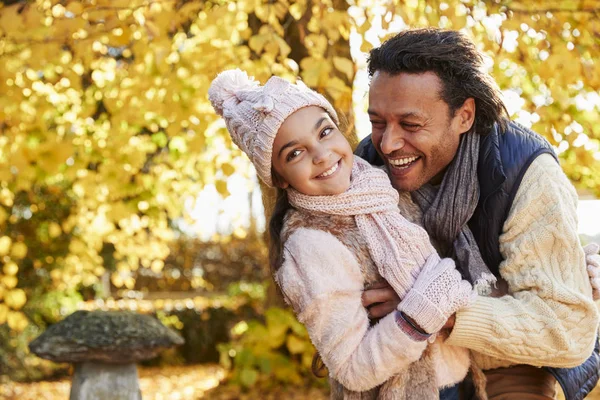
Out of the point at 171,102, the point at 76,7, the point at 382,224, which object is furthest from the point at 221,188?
the point at 382,224

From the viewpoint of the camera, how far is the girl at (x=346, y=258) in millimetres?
1984

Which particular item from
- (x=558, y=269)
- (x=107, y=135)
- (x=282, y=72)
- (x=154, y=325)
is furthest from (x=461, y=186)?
(x=107, y=135)

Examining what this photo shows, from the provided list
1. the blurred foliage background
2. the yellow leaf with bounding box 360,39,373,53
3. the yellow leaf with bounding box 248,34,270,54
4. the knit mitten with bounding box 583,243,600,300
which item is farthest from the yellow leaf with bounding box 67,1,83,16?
the knit mitten with bounding box 583,243,600,300

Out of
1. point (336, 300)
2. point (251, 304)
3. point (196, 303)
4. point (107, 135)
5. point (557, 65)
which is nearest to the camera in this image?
point (336, 300)

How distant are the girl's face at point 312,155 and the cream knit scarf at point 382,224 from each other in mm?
30

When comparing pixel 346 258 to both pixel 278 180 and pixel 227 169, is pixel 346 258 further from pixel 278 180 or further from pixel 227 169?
pixel 227 169

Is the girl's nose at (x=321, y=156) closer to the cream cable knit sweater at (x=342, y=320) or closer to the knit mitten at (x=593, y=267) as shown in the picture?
the cream cable knit sweater at (x=342, y=320)

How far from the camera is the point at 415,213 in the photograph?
2.27 metres

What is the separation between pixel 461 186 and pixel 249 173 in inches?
179

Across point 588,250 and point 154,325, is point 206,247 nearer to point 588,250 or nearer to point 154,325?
point 154,325

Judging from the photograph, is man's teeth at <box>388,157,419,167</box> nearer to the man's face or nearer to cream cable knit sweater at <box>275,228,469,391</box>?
A: the man's face

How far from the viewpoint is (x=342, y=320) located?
2002 mm

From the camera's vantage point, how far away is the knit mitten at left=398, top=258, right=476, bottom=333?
1.96 m

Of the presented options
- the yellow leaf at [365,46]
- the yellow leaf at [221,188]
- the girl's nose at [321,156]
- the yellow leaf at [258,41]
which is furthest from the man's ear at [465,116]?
the yellow leaf at [221,188]
